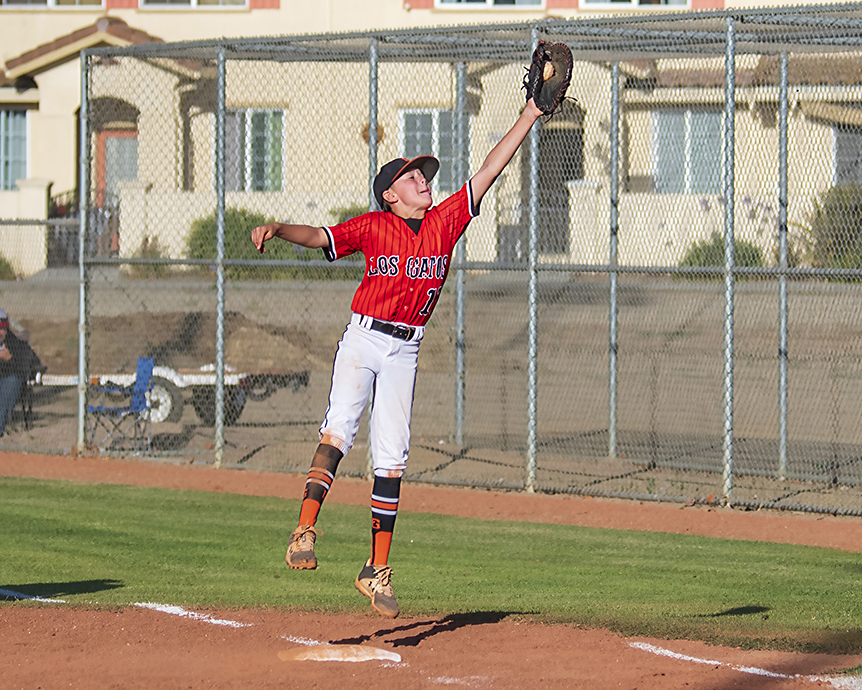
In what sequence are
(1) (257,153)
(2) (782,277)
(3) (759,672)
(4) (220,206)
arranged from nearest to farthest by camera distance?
(3) (759,672), (2) (782,277), (4) (220,206), (1) (257,153)

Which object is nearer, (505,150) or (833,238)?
(505,150)

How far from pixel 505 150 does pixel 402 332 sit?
987mm

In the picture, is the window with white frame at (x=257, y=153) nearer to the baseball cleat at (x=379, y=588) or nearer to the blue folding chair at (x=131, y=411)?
the blue folding chair at (x=131, y=411)

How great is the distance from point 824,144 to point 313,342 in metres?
8.32

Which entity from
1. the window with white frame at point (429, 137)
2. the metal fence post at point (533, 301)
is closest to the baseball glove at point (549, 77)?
the metal fence post at point (533, 301)

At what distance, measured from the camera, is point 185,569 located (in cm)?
738

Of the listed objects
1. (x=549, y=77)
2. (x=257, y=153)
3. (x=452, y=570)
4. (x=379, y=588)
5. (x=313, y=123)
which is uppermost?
(x=313, y=123)

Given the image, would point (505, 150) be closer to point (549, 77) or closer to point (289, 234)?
point (549, 77)

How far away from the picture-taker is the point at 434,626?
19.5 ft

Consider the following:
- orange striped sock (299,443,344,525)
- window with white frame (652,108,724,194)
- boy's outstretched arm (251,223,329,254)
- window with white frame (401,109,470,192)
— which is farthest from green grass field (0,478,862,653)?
window with white frame (401,109,470,192)

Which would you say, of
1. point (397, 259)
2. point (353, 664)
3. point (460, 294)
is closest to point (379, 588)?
point (353, 664)

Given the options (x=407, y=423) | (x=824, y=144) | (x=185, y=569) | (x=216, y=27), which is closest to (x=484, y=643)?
(x=407, y=423)

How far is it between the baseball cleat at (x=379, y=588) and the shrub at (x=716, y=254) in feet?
32.7

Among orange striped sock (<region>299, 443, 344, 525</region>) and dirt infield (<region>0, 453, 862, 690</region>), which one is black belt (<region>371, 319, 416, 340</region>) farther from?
dirt infield (<region>0, 453, 862, 690</region>)
